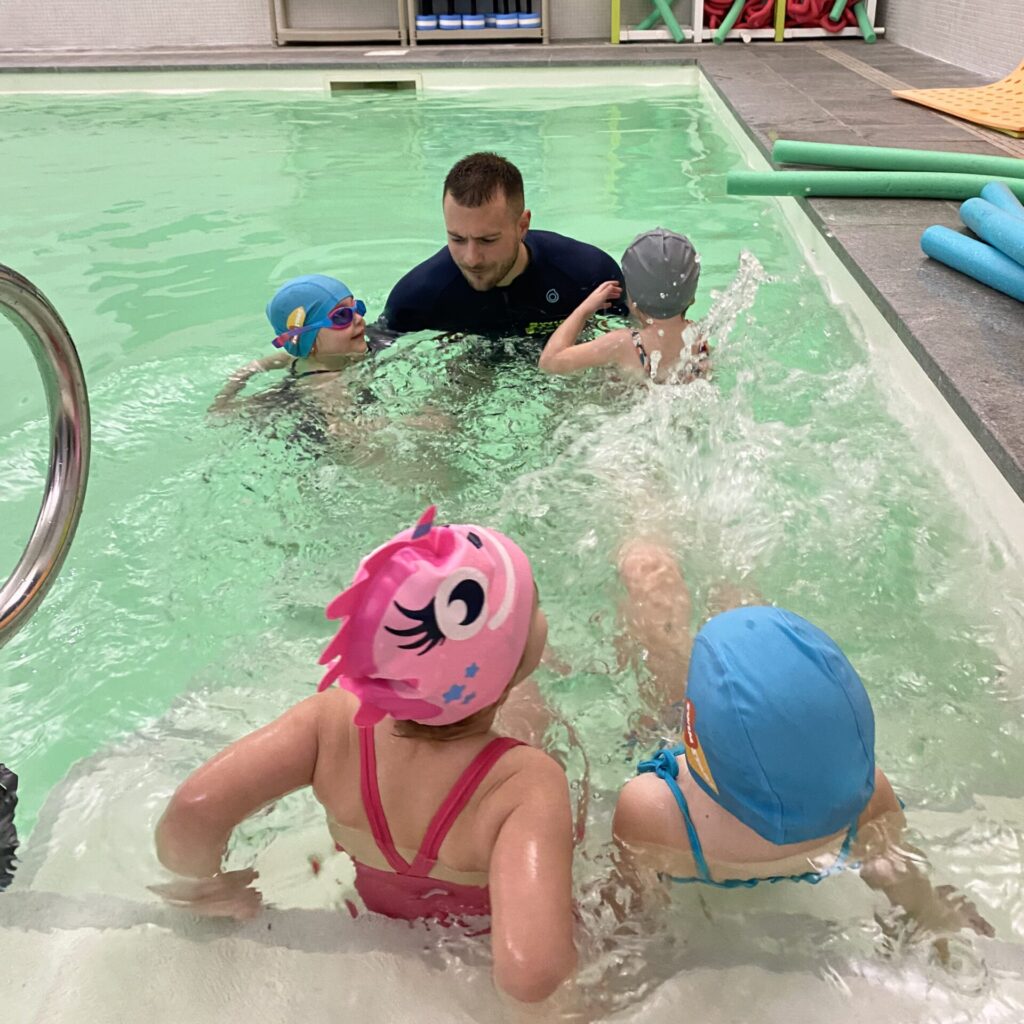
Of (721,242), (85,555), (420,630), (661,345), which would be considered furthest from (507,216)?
(721,242)

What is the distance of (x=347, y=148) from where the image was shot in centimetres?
919

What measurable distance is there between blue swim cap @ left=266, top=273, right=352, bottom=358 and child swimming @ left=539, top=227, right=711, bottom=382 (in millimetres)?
844

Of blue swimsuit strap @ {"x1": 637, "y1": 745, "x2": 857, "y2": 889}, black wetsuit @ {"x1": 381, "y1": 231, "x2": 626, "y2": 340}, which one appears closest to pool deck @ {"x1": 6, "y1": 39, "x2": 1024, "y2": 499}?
black wetsuit @ {"x1": 381, "y1": 231, "x2": 626, "y2": 340}

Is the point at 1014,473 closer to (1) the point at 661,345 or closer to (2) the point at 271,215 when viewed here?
(1) the point at 661,345

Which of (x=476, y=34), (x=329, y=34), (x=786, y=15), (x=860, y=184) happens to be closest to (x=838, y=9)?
(x=786, y=15)

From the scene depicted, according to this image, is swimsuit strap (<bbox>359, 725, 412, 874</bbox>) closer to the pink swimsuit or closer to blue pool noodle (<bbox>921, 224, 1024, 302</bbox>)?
the pink swimsuit

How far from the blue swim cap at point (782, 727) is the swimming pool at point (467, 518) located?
35cm

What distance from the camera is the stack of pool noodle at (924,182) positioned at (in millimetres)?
4234

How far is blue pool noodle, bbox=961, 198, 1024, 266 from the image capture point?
3883 millimetres

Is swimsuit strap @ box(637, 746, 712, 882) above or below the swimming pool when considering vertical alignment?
above

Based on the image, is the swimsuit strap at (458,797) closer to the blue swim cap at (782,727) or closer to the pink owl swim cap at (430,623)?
the pink owl swim cap at (430,623)

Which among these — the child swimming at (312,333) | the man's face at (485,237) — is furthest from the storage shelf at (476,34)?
the child swimming at (312,333)

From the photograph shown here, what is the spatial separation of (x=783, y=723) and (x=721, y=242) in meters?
5.16

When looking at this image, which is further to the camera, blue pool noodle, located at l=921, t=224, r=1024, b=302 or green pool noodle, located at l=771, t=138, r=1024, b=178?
green pool noodle, located at l=771, t=138, r=1024, b=178
